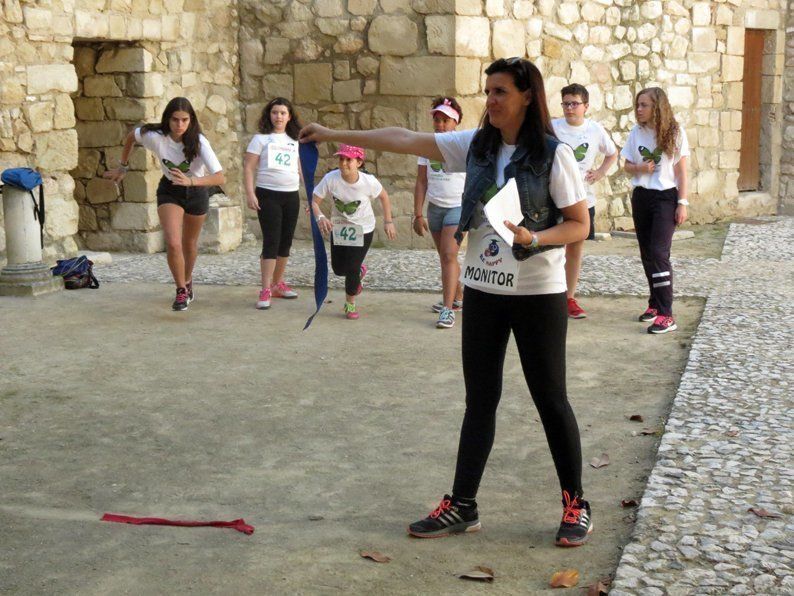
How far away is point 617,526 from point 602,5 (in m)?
9.14

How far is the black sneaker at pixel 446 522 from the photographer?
379cm

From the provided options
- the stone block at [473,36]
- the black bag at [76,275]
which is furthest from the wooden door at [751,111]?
the black bag at [76,275]

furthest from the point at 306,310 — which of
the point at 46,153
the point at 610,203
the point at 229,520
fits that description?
the point at 610,203

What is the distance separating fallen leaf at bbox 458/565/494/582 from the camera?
3426mm

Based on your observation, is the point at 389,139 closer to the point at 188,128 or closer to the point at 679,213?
the point at 679,213

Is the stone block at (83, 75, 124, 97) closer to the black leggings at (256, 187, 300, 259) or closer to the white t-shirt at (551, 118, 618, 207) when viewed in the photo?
the black leggings at (256, 187, 300, 259)

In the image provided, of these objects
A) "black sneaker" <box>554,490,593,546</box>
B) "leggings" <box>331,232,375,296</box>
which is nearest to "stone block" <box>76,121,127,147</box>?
"leggings" <box>331,232,375,296</box>

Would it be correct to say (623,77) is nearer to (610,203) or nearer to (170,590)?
(610,203)

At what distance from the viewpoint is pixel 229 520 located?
396 centimetres

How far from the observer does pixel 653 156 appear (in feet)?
23.2

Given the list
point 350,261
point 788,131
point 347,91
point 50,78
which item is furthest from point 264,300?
point 788,131

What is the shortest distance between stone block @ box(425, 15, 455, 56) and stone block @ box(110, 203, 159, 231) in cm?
305

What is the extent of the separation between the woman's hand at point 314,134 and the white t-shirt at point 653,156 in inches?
140

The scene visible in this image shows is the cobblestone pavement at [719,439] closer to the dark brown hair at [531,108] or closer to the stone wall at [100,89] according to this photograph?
the stone wall at [100,89]
